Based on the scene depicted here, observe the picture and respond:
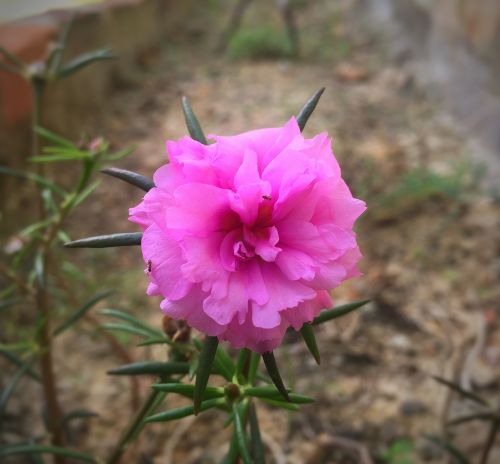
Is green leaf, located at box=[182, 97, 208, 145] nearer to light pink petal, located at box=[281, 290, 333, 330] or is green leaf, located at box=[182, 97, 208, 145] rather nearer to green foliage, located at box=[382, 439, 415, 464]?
light pink petal, located at box=[281, 290, 333, 330]

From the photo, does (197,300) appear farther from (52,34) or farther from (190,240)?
(52,34)

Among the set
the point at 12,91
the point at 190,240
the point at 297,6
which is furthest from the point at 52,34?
the point at 297,6

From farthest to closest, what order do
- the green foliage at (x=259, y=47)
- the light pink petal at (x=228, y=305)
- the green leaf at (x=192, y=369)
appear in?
the green foliage at (x=259, y=47) < the green leaf at (x=192, y=369) < the light pink petal at (x=228, y=305)

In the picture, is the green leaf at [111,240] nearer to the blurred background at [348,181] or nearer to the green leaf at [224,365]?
the green leaf at [224,365]

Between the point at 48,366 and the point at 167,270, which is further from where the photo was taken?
the point at 48,366

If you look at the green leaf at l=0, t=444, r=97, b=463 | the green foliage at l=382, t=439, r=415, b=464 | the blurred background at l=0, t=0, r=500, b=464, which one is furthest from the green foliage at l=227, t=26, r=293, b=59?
the green leaf at l=0, t=444, r=97, b=463

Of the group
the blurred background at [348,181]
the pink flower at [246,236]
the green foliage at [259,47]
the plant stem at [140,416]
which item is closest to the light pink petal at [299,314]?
the pink flower at [246,236]

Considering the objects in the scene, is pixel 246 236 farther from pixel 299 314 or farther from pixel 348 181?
pixel 348 181

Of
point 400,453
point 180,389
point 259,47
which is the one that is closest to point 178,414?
point 180,389
